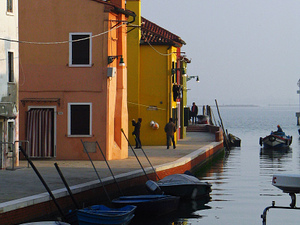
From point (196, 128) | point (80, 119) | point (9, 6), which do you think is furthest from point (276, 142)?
point (9, 6)

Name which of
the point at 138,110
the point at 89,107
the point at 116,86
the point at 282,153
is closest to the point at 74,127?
the point at 89,107

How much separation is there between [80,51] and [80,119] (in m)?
2.71

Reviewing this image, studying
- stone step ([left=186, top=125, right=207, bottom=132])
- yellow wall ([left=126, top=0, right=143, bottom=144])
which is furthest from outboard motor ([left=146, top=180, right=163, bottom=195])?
stone step ([left=186, top=125, right=207, bottom=132])

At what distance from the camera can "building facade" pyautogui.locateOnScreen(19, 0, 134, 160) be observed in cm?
2867

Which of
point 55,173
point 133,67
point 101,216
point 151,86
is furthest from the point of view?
point 151,86

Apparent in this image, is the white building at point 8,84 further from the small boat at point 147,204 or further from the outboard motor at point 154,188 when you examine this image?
the small boat at point 147,204

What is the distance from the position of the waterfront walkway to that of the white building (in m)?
0.73

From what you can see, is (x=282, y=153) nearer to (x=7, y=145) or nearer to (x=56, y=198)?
(x=7, y=145)

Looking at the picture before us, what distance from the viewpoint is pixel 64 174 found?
22.5m

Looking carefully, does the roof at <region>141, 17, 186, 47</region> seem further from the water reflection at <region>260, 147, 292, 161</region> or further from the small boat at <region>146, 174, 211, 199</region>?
the small boat at <region>146, 174, 211, 199</region>

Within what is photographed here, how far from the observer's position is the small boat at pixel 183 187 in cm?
2241

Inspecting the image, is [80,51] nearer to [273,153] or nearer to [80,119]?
[80,119]

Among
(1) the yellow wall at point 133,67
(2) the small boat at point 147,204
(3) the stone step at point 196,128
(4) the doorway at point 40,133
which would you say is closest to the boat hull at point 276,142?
(3) the stone step at point 196,128

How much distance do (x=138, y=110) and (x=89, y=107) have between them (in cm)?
1004
